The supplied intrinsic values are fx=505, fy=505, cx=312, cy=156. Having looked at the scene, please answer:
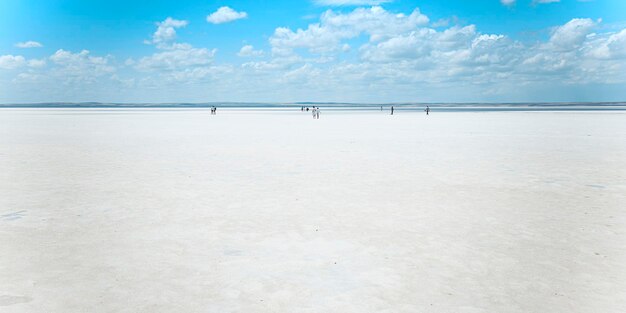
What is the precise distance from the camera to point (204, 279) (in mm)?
5824

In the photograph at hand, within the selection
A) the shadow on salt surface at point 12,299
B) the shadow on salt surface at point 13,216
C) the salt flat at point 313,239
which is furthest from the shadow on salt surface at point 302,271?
the shadow on salt surface at point 13,216

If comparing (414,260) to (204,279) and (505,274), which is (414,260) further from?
(204,279)

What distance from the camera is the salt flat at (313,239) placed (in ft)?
17.4

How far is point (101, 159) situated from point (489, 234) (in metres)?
14.8

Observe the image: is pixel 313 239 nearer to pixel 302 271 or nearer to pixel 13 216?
pixel 302 271

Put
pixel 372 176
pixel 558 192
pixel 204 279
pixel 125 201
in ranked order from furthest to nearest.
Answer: pixel 372 176
pixel 558 192
pixel 125 201
pixel 204 279

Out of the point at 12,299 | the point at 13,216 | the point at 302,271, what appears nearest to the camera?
the point at 12,299

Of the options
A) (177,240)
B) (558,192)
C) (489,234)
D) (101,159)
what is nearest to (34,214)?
(177,240)

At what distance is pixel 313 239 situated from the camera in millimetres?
7547

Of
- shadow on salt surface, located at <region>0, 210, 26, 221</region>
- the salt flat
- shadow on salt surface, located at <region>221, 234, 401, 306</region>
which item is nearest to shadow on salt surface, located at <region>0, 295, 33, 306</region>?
the salt flat

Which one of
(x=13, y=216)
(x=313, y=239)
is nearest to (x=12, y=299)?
(x=313, y=239)

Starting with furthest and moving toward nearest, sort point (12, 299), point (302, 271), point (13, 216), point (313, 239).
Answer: point (13, 216) → point (313, 239) → point (302, 271) → point (12, 299)

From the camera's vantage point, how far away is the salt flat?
5.30 meters

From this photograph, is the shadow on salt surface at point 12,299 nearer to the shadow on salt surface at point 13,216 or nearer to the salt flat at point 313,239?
the salt flat at point 313,239
